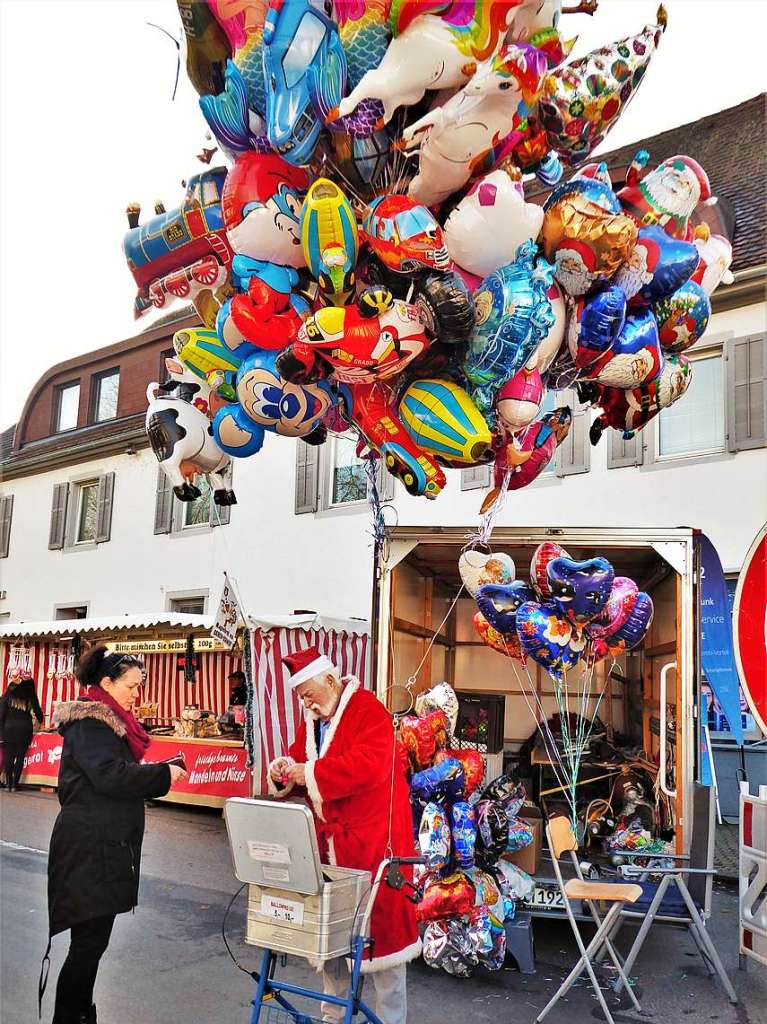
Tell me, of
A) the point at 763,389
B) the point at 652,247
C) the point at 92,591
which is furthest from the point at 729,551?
the point at 92,591

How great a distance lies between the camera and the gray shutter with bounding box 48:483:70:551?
18297 mm

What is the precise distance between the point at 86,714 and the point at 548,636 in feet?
8.73

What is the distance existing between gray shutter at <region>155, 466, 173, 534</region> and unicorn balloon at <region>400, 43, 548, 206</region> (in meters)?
13.6

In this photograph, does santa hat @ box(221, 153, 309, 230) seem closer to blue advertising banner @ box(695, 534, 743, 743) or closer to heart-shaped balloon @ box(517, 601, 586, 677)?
heart-shaped balloon @ box(517, 601, 586, 677)

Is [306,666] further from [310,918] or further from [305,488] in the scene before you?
[305,488]

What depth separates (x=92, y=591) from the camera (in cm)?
1728

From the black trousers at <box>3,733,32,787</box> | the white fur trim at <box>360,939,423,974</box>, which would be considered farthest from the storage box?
the black trousers at <box>3,733,32,787</box>

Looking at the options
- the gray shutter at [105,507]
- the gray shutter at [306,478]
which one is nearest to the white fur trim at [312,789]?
the gray shutter at [306,478]

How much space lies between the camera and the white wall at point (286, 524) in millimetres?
10117

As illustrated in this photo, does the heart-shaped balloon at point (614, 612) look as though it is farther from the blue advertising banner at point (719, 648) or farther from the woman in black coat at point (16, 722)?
the woman in black coat at point (16, 722)

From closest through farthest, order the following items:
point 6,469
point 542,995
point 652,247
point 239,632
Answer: point 652,247, point 542,995, point 239,632, point 6,469

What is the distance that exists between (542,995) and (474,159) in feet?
13.7

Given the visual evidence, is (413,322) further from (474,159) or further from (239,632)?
(239,632)

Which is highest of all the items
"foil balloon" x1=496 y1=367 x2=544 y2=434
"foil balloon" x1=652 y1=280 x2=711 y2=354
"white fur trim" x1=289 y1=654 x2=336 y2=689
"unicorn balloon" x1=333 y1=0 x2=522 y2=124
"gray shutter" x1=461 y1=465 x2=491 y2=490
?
"gray shutter" x1=461 y1=465 x2=491 y2=490
